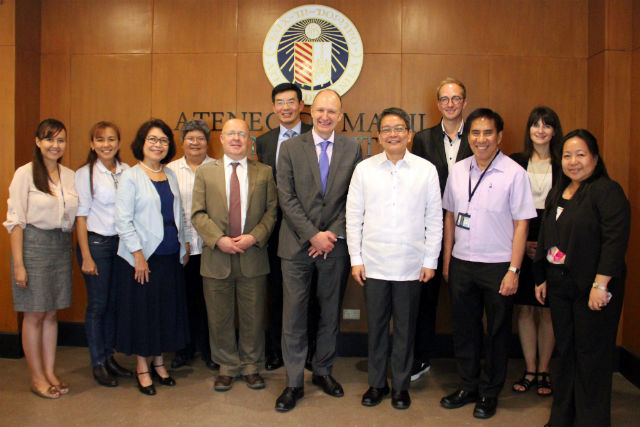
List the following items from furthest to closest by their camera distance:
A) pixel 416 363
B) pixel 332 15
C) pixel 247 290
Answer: pixel 332 15, pixel 416 363, pixel 247 290

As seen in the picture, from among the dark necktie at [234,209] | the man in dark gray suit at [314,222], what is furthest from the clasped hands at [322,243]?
the dark necktie at [234,209]

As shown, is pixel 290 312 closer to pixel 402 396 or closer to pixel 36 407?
pixel 402 396

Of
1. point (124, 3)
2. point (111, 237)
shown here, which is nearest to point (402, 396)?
point (111, 237)

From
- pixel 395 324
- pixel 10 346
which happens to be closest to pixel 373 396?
pixel 395 324

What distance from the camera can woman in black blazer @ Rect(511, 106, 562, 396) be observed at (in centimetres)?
324

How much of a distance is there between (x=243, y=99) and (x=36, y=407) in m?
2.78

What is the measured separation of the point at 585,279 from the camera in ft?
8.41

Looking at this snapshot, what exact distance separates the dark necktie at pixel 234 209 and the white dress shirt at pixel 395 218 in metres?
0.76

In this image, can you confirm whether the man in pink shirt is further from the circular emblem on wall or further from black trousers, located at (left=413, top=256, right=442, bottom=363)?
the circular emblem on wall

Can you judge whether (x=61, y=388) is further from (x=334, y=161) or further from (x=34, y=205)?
(x=334, y=161)

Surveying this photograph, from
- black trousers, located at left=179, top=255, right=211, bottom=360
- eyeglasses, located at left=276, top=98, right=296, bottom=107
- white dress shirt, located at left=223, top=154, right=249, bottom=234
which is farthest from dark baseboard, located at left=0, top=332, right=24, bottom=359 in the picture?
eyeglasses, located at left=276, top=98, right=296, bottom=107

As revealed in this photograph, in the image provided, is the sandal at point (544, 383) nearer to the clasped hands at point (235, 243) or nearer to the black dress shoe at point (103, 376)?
the clasped hands at point (235, 243)

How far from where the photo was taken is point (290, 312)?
10.3 ft

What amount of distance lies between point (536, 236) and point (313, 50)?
238 cm
